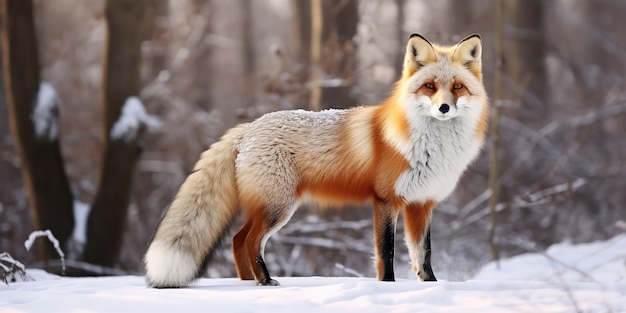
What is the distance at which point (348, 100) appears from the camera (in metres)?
9.55

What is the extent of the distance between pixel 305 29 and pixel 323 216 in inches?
209

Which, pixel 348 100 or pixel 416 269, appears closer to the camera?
pixel 416 269

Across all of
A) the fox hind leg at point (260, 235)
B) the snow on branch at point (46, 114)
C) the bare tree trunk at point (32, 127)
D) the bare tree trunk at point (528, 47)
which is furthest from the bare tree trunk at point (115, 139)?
the bare tree trunk at point (528, 47)

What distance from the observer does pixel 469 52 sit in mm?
4621

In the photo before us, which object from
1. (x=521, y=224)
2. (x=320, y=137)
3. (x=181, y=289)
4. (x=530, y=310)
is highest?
(x=320, y=137)

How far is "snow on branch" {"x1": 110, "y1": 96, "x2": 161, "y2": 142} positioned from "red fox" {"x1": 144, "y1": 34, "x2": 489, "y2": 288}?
427 centimetres

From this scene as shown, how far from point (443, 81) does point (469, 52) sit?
37cm

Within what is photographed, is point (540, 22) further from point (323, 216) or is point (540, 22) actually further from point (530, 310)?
point (530, 310)

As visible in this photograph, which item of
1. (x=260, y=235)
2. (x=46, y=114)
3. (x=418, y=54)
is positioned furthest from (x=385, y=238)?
(x=46, y=114)

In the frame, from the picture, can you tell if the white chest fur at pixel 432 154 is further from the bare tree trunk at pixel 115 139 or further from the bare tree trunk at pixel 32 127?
the bare tree trunk at pixel 32 127

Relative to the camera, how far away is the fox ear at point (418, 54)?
4562mm

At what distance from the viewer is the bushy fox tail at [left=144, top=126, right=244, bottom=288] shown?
4.45 m

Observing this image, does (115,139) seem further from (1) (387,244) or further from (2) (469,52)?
(2) (469,52)

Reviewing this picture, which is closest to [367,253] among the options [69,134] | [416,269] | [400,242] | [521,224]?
[400,242]
